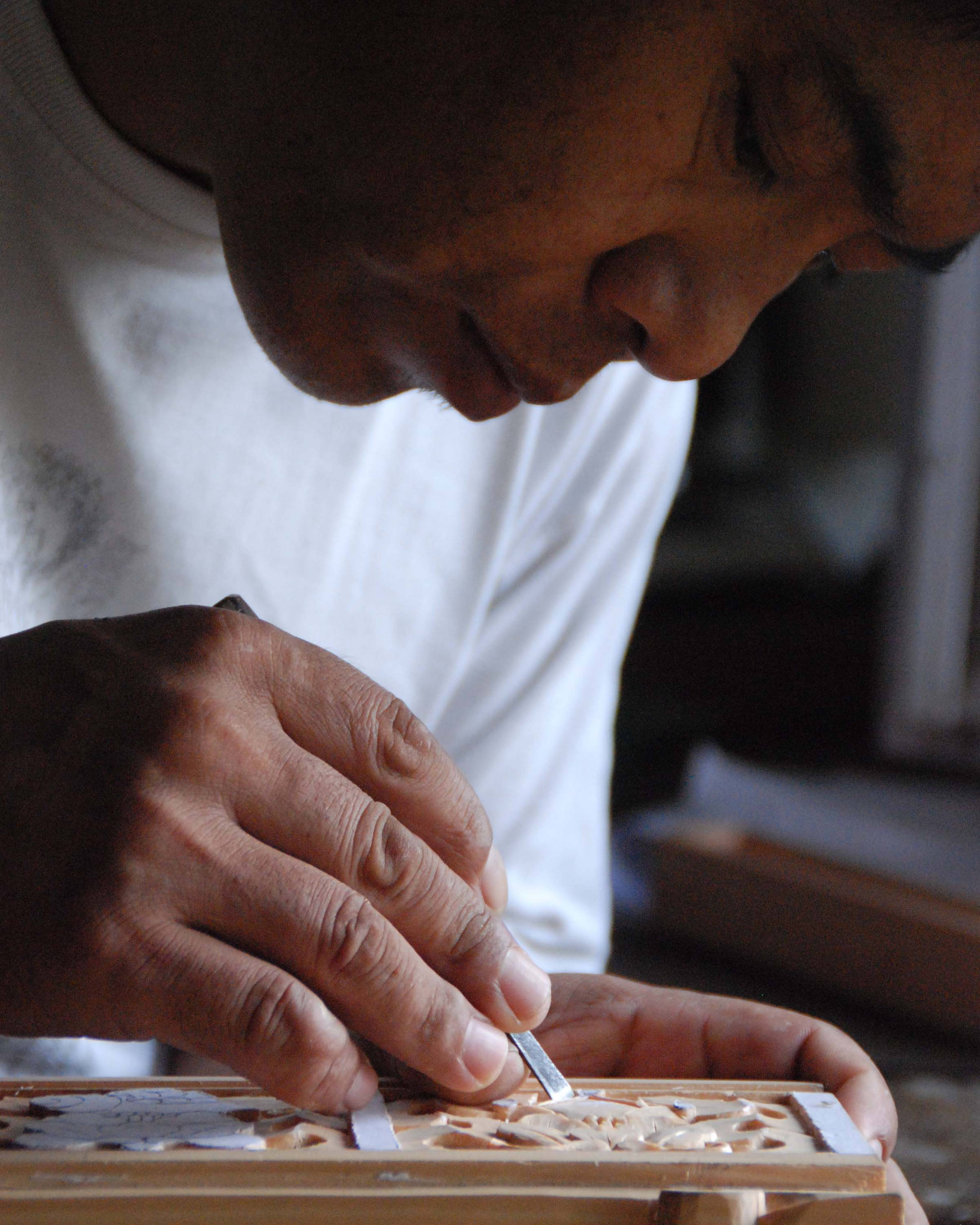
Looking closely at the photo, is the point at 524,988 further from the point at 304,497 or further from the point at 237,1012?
the point at 304,497

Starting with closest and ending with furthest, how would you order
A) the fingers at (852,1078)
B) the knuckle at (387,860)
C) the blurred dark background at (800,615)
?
1. the knuckle at (387,860)
2. the fingers at (852,1078)
3. the blurred dark background at (800,615)

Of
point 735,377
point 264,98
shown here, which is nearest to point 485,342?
point 264,98

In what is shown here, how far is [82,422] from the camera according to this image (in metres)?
0.95

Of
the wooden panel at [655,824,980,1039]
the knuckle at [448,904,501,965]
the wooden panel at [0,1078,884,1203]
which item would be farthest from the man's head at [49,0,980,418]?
the wooden panel at [655,824,980,1039]

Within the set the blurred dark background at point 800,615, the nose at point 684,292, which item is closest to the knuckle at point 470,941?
the nose at point 684,292

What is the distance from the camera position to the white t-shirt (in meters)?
0.92

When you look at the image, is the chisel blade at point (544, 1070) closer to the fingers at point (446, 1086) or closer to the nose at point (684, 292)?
the fingers at point (446, 1086)

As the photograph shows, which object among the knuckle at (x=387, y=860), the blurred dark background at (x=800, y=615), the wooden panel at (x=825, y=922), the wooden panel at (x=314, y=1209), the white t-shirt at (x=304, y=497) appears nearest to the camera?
the wooden panel at (x=314, y=1209)

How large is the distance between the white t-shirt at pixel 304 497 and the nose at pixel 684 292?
1.16ft

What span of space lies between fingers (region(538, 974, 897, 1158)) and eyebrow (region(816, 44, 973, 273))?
1.71 ft

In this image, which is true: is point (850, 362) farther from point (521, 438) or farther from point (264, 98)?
point (264, 98)

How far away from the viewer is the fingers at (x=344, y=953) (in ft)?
1.92

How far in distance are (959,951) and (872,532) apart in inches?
83.7

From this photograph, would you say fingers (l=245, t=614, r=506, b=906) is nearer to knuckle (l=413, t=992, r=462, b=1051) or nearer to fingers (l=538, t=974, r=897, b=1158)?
knuckle (l=413, t=992, r=462, b=1051)
